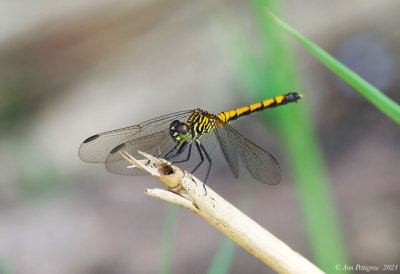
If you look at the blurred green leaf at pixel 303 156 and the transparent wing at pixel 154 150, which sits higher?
the transparent wing at pixel 154 150

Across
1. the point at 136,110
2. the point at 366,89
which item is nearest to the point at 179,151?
the point at 366,89

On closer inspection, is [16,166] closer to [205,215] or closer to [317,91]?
[317,91]

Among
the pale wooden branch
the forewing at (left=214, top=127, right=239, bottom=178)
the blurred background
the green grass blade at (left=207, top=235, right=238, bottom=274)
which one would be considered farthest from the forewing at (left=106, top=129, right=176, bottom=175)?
the blurred background

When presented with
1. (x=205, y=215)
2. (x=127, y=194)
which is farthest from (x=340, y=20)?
(x=205, y=215)

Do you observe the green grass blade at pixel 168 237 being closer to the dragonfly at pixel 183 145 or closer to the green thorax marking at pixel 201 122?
the dragonfly at pixel 183 145

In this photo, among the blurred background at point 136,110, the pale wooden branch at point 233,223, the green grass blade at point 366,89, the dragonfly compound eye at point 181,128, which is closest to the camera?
the green grass blade at point 366,89

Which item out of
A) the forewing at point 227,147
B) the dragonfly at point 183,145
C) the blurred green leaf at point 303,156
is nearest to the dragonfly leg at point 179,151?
the dragonfly at point 183,145
